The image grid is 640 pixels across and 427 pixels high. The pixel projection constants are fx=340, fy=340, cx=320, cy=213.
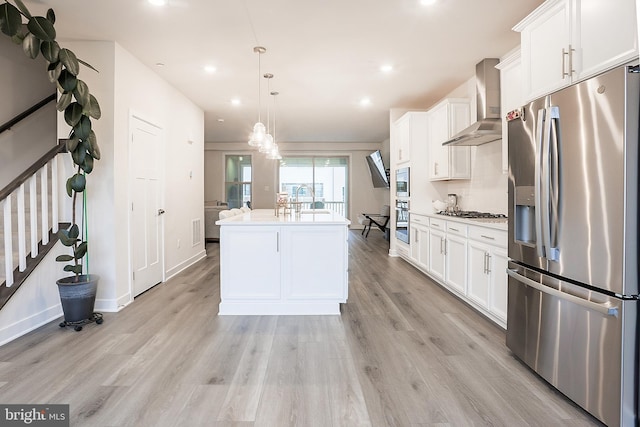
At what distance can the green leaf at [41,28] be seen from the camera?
2.38 m

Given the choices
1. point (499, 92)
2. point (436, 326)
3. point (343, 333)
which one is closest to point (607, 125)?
point (436, 326)

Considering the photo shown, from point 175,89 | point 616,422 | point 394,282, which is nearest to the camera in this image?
point 616,422

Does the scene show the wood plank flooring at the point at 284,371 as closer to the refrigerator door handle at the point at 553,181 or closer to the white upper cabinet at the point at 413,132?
the refrigerator door handle at the point at 553,181

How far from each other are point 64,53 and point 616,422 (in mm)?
4087

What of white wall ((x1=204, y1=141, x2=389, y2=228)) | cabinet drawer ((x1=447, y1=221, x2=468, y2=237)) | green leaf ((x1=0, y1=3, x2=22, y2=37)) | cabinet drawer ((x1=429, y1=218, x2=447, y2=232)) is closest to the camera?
green leaf ((x1=0, y1=3, x2=22, y2=37))

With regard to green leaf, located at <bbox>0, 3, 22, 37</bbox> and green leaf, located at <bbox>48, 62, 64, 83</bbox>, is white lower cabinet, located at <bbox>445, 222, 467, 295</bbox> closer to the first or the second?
green leaf, located at <bbox>48, 62, 64, 83</bbox>

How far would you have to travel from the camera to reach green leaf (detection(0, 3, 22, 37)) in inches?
89.6

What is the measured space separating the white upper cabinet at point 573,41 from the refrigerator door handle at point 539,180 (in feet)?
1.16

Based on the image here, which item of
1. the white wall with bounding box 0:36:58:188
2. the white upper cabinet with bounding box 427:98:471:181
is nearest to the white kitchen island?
the white upper cabinet with bounding box 427:98:471:181

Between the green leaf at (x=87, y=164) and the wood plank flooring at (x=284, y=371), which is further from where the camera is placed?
the green leaf at (x=87, y=164)

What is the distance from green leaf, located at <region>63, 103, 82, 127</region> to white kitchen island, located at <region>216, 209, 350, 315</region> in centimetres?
145

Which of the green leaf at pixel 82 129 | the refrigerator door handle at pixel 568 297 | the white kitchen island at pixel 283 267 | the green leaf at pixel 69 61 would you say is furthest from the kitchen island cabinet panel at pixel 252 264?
the refrigerator door handle at pixel 568 297

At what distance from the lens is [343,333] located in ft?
8.99

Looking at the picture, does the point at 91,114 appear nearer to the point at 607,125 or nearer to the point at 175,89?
the point at 175,89
